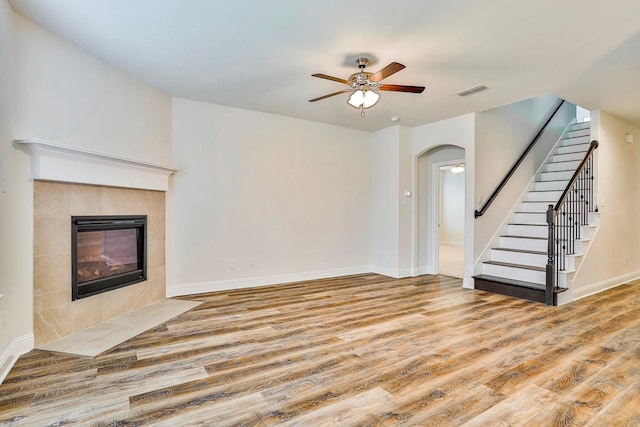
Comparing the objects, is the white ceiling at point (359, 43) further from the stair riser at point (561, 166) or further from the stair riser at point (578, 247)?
the stair riser at point (578, 247)

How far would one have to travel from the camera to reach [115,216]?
3.86m

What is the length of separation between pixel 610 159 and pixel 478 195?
209 cm

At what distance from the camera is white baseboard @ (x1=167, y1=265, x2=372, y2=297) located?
4.79 meters

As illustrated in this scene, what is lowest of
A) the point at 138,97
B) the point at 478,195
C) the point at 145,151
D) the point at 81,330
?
the point at 81,330

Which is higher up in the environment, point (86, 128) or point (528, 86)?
point (528, 86)

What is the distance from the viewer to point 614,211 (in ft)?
17.8

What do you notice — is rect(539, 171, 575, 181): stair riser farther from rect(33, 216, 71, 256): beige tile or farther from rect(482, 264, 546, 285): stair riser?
rect(33, 216, 71, 256): beige tile

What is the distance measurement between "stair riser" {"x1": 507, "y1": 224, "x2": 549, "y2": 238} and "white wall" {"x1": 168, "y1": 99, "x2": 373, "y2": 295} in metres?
2.45

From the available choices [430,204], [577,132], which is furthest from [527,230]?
[577,132]

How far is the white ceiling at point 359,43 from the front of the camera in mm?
2639

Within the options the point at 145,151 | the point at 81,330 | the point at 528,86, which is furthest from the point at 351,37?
the point at 81,330

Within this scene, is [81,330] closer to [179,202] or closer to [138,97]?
[179,202]

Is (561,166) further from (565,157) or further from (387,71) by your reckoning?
(387,71)

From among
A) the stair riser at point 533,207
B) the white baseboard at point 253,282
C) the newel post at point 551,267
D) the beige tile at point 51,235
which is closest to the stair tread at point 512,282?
the newel post at point 551,267
